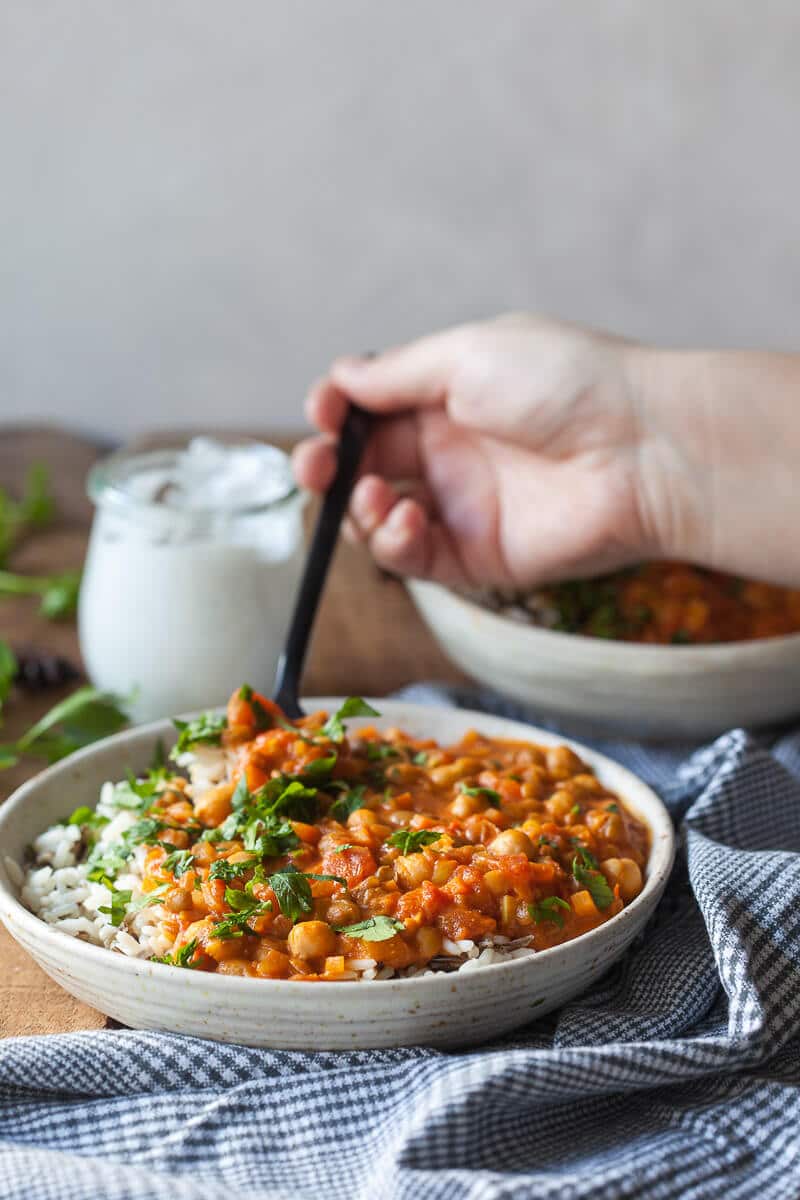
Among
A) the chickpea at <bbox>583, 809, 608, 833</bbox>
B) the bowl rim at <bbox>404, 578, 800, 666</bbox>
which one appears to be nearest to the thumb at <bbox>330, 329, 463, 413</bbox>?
the bowl rim at <bbox>404, 578, 800, 666</bbox>

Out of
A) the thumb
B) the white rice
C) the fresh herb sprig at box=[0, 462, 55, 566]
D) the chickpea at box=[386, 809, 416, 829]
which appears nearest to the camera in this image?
the white rice

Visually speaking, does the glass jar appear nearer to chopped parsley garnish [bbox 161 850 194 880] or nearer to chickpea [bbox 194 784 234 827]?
chickpea [bbox 194 784 234 827]

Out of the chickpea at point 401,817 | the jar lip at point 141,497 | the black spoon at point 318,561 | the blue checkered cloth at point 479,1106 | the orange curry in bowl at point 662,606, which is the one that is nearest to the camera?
the blue checkered cloth at point 479,1106

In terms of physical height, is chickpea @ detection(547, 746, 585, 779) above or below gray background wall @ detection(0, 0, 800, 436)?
below

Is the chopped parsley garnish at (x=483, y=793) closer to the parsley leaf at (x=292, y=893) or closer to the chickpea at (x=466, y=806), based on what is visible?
the chickpea at (x=466, y=806)

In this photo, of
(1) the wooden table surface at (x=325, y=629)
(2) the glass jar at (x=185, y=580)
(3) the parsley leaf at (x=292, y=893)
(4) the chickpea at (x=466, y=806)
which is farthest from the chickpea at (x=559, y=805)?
(2) the glass jar at (x=185, y=580)

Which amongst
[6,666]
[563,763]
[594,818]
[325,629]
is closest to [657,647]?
[563,763]

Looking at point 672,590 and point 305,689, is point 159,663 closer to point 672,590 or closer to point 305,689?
point 305,689
